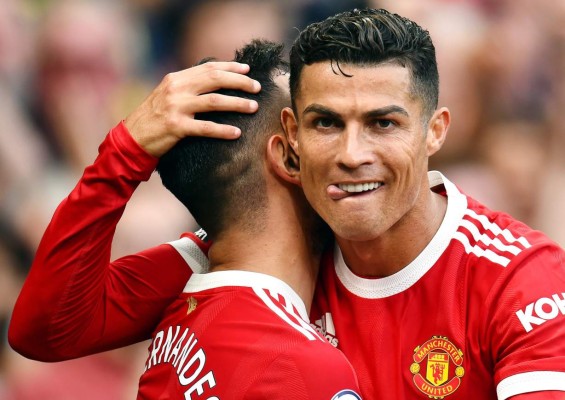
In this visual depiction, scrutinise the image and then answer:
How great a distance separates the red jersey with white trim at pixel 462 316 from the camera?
8.59ft

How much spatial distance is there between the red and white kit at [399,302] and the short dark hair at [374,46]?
17.1 inches

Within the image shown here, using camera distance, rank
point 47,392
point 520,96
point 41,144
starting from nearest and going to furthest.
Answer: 1. point 47,392
2. point 41,144
3. point 520,96

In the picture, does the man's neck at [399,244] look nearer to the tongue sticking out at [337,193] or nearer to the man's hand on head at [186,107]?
the tongue sticking out at [337,193]

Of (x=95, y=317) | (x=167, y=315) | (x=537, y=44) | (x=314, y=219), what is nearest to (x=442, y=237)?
(x=314, y=219)

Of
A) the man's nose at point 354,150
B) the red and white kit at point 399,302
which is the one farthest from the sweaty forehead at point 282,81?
the red and white kit at point 399,302

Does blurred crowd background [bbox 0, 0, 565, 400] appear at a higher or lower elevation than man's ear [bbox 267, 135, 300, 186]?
lower

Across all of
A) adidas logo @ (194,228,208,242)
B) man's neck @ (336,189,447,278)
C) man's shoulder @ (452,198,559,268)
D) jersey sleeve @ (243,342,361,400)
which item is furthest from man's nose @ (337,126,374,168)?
adidas logo @ (194,228,208,242)

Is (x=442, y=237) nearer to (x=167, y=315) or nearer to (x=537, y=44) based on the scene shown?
(x=167, y=315)

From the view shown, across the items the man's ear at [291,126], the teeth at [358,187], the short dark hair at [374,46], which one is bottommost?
the teeth at [358,187]

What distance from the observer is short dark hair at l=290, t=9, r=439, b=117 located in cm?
274

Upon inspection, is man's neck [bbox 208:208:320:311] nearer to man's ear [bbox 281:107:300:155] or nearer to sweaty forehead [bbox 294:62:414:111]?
man's ear [bbox 281:107:300:155]

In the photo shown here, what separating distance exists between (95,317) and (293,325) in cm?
69

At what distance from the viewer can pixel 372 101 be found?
2.71m

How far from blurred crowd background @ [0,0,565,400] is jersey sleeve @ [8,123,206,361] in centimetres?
188
